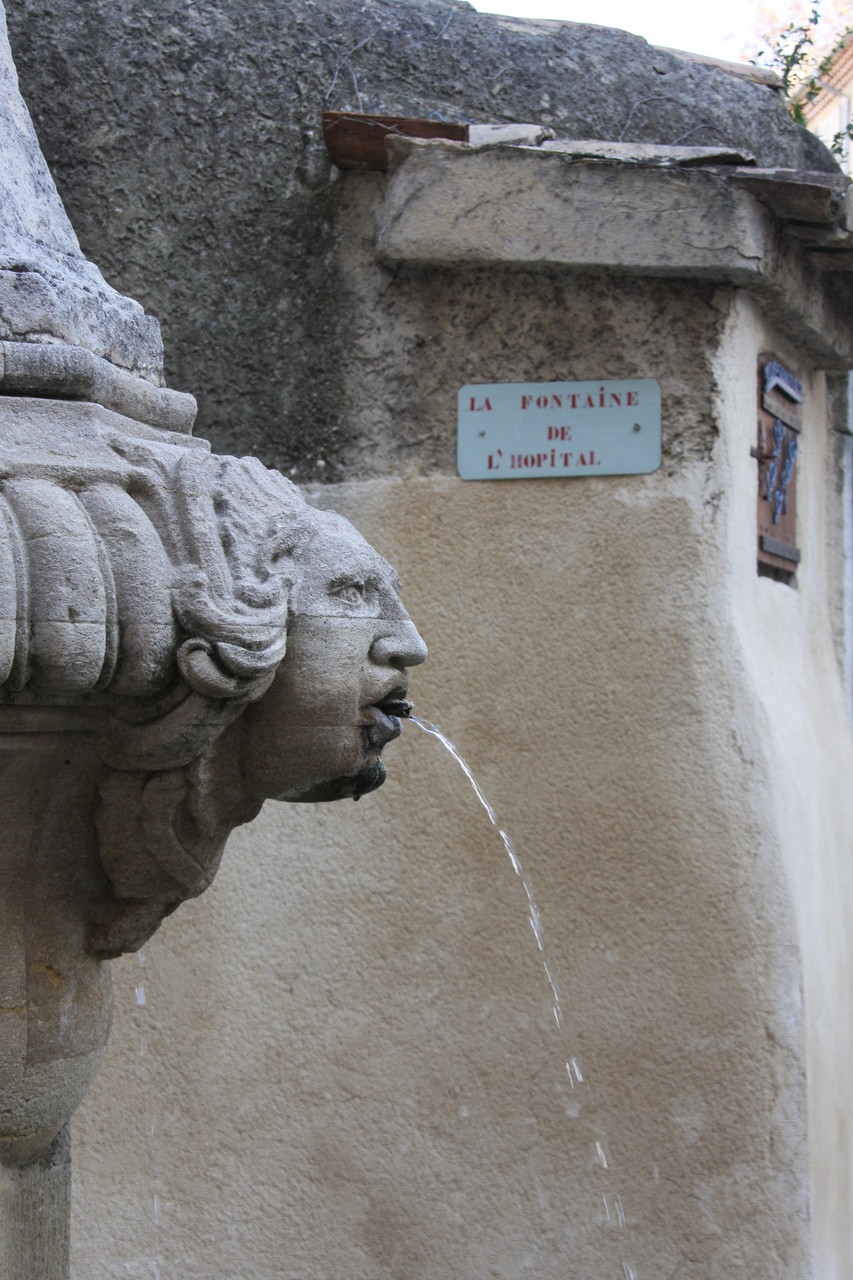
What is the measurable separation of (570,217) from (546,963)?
1.41 m

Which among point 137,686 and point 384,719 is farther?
point 384,719

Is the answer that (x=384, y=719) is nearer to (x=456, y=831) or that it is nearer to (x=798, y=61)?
(x=456, y=831)

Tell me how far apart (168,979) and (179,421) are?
58.6 inches

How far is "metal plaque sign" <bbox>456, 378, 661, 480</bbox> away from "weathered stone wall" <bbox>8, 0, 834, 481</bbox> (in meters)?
0.10

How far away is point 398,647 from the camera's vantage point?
5.32 ft

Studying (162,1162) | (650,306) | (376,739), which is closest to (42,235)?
(376,739)

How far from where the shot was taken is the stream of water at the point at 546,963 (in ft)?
9.18

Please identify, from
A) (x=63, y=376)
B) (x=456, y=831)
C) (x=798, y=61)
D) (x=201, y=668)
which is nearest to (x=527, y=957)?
(x=456, y=831)

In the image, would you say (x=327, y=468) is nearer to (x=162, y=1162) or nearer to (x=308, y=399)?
(x=308, y=399)

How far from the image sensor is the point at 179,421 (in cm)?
174

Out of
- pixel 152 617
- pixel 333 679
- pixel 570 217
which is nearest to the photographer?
pixel 152 617

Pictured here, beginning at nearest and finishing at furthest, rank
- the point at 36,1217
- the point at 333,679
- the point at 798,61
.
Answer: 1. the point at 333,679
2. the point at 36,1217
3. the point at 798,61

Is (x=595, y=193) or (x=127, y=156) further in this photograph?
(x=127, y=156)

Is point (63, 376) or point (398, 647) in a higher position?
point (63, 376)
